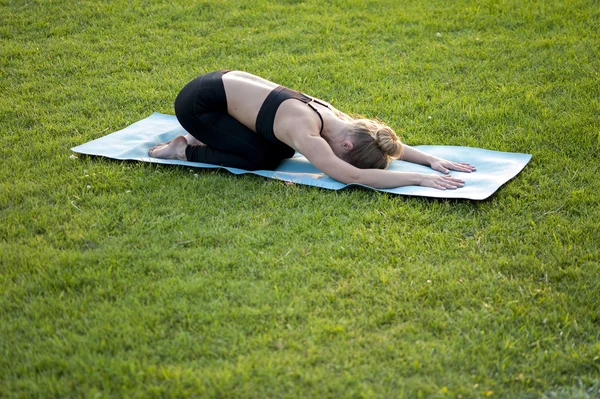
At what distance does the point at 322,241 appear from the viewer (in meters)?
4.00

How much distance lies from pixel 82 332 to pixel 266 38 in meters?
5.21

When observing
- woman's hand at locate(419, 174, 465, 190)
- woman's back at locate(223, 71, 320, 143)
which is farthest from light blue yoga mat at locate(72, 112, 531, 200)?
woman's back at locate(223, 71, 320, 143)

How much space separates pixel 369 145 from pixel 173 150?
159cm

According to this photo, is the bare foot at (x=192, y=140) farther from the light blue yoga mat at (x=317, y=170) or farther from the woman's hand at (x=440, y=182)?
the woman's hand at (x=440, y=182)

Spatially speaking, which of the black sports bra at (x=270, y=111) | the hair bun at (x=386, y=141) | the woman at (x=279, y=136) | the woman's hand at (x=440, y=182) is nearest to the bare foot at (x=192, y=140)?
the woman at (x=279, y=136)

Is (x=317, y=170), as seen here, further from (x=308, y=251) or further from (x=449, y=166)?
(x=308, y=251)

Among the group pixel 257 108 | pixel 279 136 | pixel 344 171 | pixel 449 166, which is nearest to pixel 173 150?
pixel 257 108

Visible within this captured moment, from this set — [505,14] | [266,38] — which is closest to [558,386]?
[266,38]

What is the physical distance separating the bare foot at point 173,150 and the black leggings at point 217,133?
0.08m

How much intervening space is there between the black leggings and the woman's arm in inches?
17.0

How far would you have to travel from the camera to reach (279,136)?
4672 millimetres

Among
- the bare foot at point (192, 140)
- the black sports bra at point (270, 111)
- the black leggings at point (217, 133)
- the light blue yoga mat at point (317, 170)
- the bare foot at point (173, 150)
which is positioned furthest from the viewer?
the bare foot at point (192, 140)

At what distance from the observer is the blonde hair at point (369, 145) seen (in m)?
4.58

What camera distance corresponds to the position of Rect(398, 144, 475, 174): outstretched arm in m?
4.86
